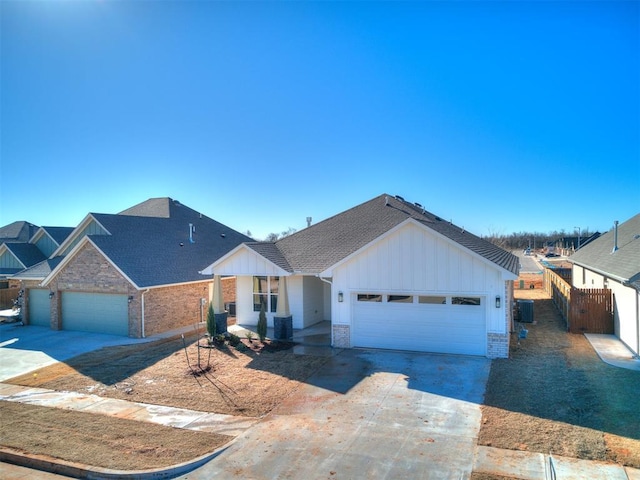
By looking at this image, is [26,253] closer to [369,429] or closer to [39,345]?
[39,345]

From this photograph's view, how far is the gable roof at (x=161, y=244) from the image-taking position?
18359 millimetres

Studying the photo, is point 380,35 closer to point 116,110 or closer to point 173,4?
point 173,4

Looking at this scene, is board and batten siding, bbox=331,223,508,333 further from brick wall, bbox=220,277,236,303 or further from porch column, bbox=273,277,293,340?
brick wall, bbox=220,277,236,303

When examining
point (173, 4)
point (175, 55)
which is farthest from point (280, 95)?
point (173, 4)

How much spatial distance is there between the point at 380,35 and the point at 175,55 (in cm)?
740

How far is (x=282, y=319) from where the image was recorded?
51.6ft

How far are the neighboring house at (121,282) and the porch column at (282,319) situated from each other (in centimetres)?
592

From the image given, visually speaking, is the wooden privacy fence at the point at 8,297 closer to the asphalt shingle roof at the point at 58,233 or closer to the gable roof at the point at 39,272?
the asphalt shingle roof at the point at 58,233

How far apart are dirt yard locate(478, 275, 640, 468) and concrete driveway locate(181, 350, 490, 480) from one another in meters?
0.46

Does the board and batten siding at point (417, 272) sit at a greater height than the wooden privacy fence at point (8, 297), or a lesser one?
greater

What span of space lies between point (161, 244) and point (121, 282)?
3918 millimetres

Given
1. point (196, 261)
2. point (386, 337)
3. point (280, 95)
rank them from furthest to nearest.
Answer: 1. point (196, 261)
2. point (280, 95)
3. point (386, 337)

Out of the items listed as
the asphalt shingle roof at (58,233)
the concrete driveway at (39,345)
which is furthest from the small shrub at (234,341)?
the asphalt shingle roof at (58,233)

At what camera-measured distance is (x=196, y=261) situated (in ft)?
71.3
